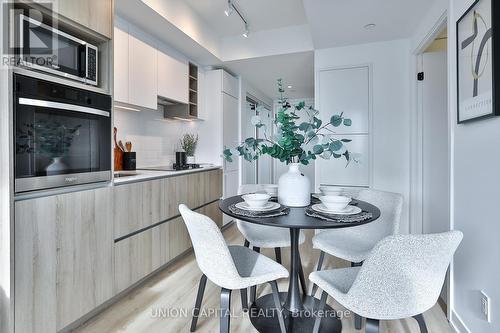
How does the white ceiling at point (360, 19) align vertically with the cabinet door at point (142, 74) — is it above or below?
above

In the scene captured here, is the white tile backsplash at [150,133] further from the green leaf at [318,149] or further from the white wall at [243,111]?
the green leaf at [318,149]

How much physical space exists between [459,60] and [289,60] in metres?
2.27

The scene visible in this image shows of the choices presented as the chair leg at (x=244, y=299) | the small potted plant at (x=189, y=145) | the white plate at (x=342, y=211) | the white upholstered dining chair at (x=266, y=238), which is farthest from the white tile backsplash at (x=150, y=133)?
the white plate at (x=342, y=211)

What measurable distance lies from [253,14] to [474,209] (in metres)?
2.82

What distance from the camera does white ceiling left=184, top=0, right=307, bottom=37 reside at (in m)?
2.88

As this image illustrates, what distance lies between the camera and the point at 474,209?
1.48 metres

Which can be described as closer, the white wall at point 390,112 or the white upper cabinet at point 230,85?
the white wall at point 390,112

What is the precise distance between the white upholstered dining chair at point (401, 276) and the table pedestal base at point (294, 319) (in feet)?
2.07

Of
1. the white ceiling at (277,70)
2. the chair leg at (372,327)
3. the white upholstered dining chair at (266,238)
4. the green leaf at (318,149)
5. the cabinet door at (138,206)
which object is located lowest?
the chair leg at (372,327)

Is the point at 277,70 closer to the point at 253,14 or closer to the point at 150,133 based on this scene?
the point at 253,14

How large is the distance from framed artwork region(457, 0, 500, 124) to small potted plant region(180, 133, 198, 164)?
2.82m

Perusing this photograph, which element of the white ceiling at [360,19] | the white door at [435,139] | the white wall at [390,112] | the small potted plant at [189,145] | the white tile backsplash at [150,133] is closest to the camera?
the white ceiling at [360,19]

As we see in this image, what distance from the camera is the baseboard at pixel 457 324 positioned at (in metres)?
1.56

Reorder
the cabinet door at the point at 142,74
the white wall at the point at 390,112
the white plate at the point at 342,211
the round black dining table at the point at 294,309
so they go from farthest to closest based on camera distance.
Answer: the white wall at the point at 390,112
the cabinet door at the point at 142,74
the round black dining table at the point at 294,309
the white plate at the point at 342,211
